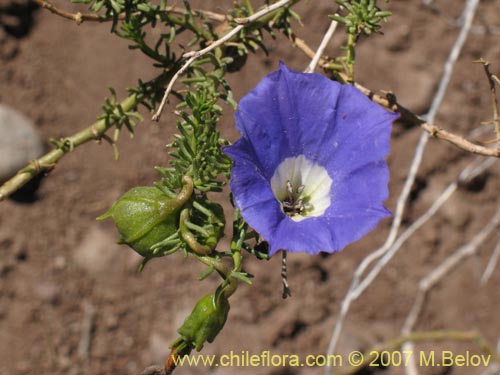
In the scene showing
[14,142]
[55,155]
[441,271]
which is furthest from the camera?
[14,142]

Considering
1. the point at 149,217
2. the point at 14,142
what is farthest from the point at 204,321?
the point at 14,142

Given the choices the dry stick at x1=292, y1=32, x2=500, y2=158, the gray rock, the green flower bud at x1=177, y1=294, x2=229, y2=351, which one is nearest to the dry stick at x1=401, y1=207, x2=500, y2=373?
the dry stick at x1=292, y1=32, x2=500, y2=158

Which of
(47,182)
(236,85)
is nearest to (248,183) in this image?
(236,85)

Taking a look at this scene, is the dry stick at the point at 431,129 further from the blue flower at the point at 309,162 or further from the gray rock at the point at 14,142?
the gray rock at the point at 14,142

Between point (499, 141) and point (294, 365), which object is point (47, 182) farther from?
point (499, 141)

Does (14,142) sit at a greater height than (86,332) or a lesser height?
greater

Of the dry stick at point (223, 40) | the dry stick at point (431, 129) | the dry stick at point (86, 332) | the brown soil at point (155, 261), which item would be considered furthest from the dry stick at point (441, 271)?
the dry stick at point (223, 40)

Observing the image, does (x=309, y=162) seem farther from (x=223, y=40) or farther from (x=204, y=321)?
(x=204, y=321)
